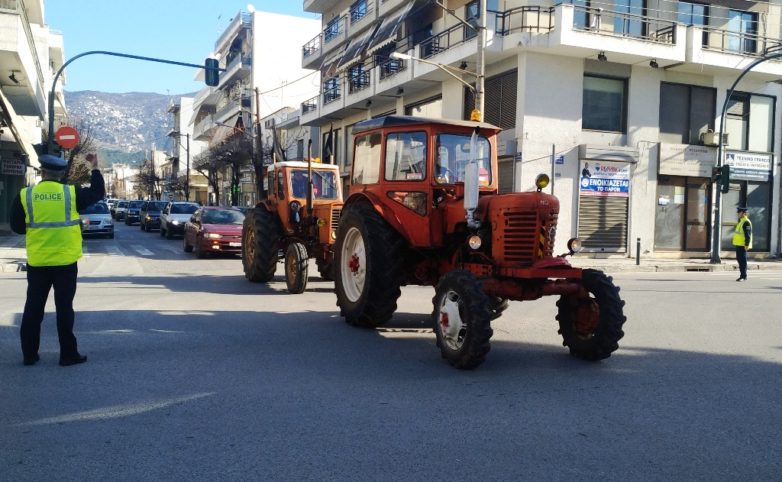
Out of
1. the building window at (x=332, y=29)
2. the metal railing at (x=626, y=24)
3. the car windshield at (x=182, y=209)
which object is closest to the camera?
the metal railing at (x=626, y=24)

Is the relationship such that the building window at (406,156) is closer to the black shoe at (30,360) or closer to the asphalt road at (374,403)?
the asphalt road at (374,403)

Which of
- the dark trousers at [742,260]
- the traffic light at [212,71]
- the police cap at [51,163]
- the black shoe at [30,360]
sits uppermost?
the traffic light at [212,71]

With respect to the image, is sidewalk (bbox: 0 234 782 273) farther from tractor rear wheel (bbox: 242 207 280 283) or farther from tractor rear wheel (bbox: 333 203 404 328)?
tractor rear wheel (bbox: 333 203 404 328)

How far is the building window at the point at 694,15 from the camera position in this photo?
23828 mm

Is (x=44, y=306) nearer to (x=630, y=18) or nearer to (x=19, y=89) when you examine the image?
(x=19, y=89)

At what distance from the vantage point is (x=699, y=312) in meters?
10.6

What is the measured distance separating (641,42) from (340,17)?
60.5 ft

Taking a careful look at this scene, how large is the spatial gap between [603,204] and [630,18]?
6319 millimetres

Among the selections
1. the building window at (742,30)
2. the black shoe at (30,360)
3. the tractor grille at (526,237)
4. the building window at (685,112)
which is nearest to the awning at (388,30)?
the building window at (685,112)

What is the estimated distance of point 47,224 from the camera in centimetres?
620

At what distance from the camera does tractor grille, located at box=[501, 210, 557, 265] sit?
6625 millimetres

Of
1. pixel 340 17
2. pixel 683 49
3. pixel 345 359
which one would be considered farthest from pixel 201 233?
pixel 340 17

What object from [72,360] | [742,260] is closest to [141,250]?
[72,360]

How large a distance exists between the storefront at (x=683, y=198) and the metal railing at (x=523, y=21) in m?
6.00
